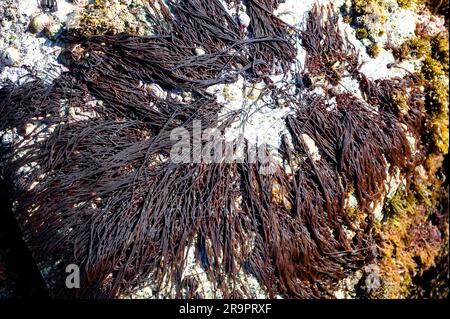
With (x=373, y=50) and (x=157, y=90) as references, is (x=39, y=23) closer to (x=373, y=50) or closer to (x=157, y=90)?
(x=157, y=90)

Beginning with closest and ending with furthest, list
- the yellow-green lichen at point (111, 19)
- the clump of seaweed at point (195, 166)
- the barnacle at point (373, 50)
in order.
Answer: the clump of seaweed at point (195, 166), the yellow-green lichen at point (111, 19), the barnacle at point (373, 50)

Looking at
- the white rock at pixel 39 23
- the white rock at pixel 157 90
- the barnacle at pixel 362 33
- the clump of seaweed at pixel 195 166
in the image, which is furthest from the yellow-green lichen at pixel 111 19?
the barnacle at pixel 362 33

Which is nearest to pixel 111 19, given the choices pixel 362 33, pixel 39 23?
pixel 39 23

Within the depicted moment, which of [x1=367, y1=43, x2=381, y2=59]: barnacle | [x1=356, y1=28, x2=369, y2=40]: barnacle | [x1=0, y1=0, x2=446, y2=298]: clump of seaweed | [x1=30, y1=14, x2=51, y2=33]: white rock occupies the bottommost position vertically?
[x1=0, y1=0, x2=446, y2=298]: clump of seaweed

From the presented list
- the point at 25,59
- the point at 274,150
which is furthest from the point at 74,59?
the point at 274,150

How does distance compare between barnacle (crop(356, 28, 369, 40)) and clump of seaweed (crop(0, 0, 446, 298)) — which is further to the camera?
barnacle (crop(356, 28, 369, 40))

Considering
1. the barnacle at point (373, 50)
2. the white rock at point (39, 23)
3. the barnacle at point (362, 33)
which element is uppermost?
the white rock at point (39, 23)

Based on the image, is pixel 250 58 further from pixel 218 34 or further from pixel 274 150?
pixel 274 150

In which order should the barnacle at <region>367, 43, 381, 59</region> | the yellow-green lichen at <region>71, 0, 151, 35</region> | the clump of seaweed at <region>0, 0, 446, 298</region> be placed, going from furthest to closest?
1. the barnacle at <region>367, 43, 381, 59</region>
2. the yellow-green lichen at <region>71, 0, 151, 35</region>
3. the clump of seaweed at <region>0, 0, 446, 298</region>

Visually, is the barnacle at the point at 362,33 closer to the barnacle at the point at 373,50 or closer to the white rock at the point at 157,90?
the barnacle at the point at 373,50

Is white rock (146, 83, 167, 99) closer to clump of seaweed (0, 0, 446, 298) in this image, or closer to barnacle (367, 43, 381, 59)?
clump of seaweed (0, 0, 446, 298)

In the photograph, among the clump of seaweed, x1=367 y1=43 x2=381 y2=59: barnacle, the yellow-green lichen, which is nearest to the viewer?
the clump of seaweed

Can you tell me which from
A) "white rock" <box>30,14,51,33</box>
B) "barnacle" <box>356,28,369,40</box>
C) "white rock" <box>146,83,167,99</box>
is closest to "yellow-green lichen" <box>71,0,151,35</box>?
"white rock" <box>30,14,51,33</box>
